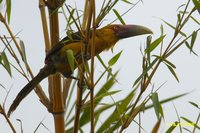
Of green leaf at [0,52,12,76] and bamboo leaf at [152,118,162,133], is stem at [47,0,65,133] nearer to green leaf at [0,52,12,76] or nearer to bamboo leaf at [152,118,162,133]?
green leaf at [0,52,12,76]

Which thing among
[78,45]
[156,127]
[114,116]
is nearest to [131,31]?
[78,45]

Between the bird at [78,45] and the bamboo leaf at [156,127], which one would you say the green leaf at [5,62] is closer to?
the bird at [78,45]

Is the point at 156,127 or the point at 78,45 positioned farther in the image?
the point at 78,45

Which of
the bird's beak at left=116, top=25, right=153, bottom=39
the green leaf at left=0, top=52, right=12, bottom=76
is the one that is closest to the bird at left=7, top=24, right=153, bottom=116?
the bird's beak at left=116, top=25, right=153, bottom=39

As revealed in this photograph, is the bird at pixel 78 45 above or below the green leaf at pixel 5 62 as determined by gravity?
above

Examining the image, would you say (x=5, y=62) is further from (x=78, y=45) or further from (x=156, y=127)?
(x=156, y=127)

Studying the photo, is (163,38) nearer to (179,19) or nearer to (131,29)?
(179,19)

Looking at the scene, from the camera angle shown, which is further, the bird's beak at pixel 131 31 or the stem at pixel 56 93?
the bird's beak at pixel 131 31

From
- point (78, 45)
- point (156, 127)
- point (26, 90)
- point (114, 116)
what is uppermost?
point (78, 45)

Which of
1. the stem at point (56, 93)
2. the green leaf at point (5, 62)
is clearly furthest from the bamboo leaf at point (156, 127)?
the green leaf at point (5, 62)

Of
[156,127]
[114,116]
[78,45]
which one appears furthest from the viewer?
[78,45]

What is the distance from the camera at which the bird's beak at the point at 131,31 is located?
5.39ft

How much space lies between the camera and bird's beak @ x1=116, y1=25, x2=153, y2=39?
1644 millimetres

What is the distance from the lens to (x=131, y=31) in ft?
5.68
